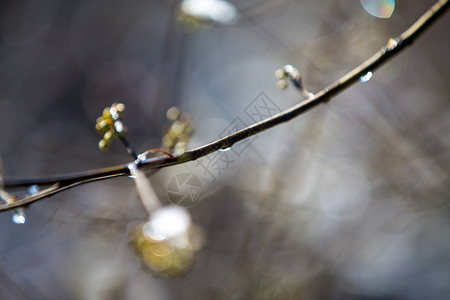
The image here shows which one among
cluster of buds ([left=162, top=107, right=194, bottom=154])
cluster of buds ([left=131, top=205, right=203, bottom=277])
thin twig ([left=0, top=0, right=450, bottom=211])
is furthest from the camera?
cluster of buds ([left=131, top=205, right=203, bottom=277])

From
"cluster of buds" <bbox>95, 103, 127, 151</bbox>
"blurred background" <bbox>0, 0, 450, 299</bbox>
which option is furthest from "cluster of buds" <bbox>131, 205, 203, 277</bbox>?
"cluster of buds" <bbox>95, 103, 127, 151</bbox>

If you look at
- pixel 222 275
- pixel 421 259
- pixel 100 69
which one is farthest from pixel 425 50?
pixel 100 69

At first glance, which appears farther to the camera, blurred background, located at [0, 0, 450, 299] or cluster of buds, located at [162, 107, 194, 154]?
blurred background, located at [0, 0, 450, 299]

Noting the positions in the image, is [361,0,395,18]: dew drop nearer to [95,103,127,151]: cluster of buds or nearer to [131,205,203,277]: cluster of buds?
[131,205,203,277]: cluster of buds

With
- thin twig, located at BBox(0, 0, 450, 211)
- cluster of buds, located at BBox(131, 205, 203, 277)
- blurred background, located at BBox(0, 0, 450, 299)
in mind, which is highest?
blurred background, located at BBox(0, 0, 450, 299)

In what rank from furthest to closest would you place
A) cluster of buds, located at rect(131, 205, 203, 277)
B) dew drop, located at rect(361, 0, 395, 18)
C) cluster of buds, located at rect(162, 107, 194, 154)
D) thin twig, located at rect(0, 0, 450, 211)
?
dew drop, located at rect(361, 0, 395, 18)
cluster of buds, located at rect(131, 205, 203, 277)
cluster of buds, located at rect(162, 107, 194, 154)
thin twig, located at rect(0, 0, 450, 211)

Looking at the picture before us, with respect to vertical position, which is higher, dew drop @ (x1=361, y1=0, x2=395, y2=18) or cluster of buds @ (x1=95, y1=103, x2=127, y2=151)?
dew drop @ (x1=361, y1=0, x2=395, y2=18)

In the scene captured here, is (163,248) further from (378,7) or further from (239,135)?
(378,7)

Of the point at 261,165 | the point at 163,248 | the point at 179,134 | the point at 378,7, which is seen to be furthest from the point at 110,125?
the point at 378,7
